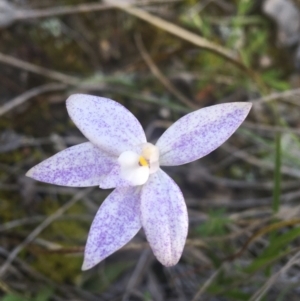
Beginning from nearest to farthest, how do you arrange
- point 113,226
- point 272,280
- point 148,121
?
point 113,226 → point 272,280 → point 148,121

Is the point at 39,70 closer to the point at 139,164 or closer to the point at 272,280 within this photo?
the point at 139,164

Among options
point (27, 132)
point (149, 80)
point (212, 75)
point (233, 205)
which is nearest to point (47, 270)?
point (27, 132)

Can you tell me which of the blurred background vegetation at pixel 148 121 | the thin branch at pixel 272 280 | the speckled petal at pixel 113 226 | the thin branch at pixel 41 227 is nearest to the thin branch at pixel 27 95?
the blurred background vegetation at pixel 148 121

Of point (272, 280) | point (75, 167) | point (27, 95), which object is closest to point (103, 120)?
point (75, 167)

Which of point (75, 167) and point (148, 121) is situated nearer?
point (75, 167)

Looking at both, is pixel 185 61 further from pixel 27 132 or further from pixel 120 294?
pixel 120 294

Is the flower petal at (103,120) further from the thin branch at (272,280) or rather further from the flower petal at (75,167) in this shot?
the thin branch at (272,280)

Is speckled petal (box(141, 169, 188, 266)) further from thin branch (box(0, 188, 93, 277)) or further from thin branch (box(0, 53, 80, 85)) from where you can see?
thin branch (box(0, 53, 80, 85))
